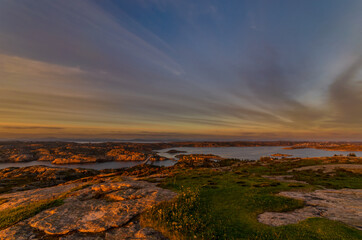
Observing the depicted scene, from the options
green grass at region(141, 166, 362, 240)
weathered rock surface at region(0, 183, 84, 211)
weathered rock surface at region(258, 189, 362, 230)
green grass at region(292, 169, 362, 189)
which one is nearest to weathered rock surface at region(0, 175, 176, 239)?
green grass at region(141, 166, 362, 240)

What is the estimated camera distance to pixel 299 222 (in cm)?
964

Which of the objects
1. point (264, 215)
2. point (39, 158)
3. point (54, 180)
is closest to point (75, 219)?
point (264, 215)

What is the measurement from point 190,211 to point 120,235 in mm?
4804

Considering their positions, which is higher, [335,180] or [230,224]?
[230,224]

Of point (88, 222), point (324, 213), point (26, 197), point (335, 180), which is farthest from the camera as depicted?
point (335, 180)

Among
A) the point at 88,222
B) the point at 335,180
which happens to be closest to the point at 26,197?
the point at 88,222

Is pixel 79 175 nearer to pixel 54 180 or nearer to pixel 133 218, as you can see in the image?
pixel 54 180

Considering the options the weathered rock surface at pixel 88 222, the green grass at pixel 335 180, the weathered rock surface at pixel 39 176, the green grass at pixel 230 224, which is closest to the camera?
the green grass at pixel 230 224

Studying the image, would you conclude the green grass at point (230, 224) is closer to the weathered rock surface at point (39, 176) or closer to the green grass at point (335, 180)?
the green grass at point (335, 180)

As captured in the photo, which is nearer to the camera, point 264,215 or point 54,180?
point 264,215

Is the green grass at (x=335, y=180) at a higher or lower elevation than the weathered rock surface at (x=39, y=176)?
higher

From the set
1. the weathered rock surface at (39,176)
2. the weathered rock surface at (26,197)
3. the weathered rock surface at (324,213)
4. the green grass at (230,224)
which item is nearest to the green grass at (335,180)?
the weathered rock surface at (324,213)

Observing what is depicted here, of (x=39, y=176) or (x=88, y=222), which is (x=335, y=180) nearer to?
(x=88, y=222)

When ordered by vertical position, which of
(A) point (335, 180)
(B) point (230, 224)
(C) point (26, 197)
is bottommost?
(C) point (26, 197)
